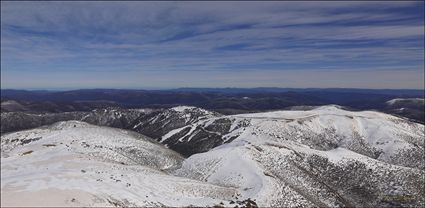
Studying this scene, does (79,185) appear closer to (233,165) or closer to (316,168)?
(233,165)

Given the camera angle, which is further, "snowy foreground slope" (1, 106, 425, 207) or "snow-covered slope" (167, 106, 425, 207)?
"snow-covered slope" (167, 106, 425, 207)

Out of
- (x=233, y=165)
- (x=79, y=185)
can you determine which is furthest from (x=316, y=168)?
(x=79, y=185)

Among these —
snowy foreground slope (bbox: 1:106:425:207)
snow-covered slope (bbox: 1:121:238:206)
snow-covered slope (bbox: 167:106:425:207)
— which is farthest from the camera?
snow-covered slope (bbox: 167:106:425:207)

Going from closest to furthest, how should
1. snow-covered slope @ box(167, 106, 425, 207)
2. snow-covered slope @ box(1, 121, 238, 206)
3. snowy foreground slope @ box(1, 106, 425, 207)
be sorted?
snow-covered slope @ box(1, 121, 238, 206) < snowy foreground slope @ box(1, 106, 425, 207) < snow-covered slope @ box(167, 106, 425, 207)

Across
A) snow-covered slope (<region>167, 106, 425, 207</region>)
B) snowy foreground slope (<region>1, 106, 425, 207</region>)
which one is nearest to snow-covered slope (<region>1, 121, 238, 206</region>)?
snowy foreground slope (<region>1, 106, 425, 207</region>)

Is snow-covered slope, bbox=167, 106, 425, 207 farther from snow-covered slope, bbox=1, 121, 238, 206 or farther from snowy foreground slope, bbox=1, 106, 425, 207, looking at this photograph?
snow-covered slope, bbox=1, 121, 238, 206

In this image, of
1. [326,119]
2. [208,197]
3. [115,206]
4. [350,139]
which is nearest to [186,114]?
[326,119]

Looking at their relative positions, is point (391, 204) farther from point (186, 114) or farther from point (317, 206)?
point (186, 114)

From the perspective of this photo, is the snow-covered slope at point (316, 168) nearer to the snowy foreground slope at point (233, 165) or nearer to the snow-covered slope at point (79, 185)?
the snowy foreground slope at point (233, 165)
